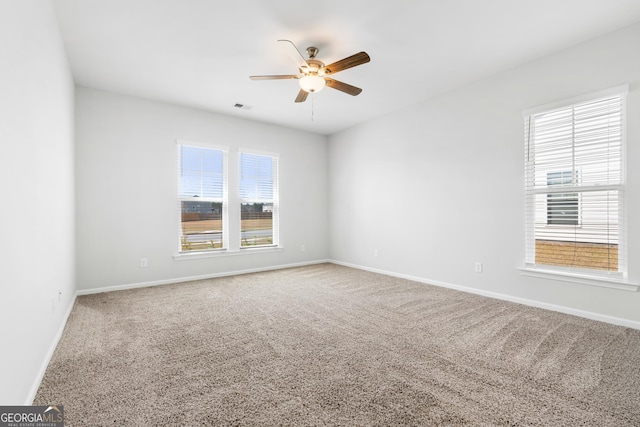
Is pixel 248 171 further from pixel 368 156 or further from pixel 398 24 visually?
pixel 398 24

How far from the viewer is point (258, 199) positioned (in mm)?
5469

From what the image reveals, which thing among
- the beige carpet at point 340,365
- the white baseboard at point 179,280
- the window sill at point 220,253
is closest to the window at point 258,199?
the window sill at point 220,253

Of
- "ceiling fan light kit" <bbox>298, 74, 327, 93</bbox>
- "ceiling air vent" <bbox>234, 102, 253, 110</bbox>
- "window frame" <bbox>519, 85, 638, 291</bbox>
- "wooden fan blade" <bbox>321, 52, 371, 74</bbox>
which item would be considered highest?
"ceiling air vent" <bbox>234, 102, 253, 110</bbox>

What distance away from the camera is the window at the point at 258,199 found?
529 centimetres

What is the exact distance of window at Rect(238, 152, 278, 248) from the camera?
5.29m

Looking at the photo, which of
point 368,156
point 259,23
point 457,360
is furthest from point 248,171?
point 457,360

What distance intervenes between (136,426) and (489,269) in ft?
12.6

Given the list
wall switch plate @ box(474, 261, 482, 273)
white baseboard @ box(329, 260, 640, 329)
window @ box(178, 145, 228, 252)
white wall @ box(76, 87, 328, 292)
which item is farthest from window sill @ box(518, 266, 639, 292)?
window @ box(178, 145, 228, 252)

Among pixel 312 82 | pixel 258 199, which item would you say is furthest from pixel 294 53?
pixel 258 199

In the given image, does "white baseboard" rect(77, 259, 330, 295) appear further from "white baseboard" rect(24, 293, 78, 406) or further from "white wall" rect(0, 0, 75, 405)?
"white wall" rect(0, 0, 75, 405)

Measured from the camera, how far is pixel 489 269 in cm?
373

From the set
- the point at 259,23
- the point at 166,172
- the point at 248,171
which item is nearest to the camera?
the point at 259,23

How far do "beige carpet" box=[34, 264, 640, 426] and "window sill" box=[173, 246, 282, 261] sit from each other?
3.85 feet

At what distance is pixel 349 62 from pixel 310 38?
0.51 meters
